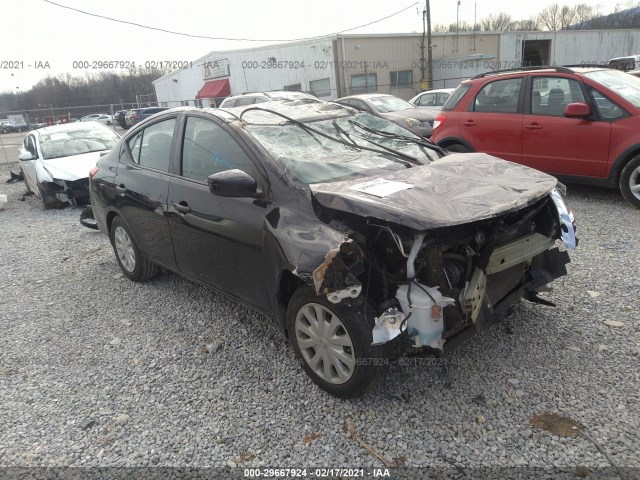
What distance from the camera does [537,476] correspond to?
223cm

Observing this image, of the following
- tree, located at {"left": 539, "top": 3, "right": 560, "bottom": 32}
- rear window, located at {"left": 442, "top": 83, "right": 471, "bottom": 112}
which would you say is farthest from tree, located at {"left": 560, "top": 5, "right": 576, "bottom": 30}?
rear window, located at {"left": 442, "top": 83, "right": 471, "bottom": 112}

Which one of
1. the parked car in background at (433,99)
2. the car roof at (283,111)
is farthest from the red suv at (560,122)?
the parked car in background at (433,99)

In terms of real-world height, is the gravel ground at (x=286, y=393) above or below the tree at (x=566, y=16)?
below

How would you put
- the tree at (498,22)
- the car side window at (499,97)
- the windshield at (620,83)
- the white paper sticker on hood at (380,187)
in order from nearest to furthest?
1. the white paper sticker on hood at (380,187)
2. the windshield at (620,83)
3. the car side window at (499,97)
4. the tree at (498,22)

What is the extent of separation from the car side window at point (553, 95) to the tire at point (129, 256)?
5315 mm

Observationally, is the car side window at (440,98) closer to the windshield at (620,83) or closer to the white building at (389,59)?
the windshield at (620,83)

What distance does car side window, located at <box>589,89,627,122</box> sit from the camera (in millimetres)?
5770

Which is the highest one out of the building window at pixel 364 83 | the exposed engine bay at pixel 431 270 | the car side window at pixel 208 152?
the building window at pixel 364 83

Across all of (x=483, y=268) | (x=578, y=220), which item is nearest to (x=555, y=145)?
(x=578, y=220)

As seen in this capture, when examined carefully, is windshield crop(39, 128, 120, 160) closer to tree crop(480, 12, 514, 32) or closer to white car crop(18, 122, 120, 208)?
white car crop(18, 122, 120, 208)

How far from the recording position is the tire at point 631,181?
5695 millimetres

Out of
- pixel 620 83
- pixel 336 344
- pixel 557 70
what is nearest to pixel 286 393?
pixel 336 344

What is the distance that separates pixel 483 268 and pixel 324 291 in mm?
951

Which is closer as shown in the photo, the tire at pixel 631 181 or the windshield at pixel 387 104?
the tire at pixel 631 181
